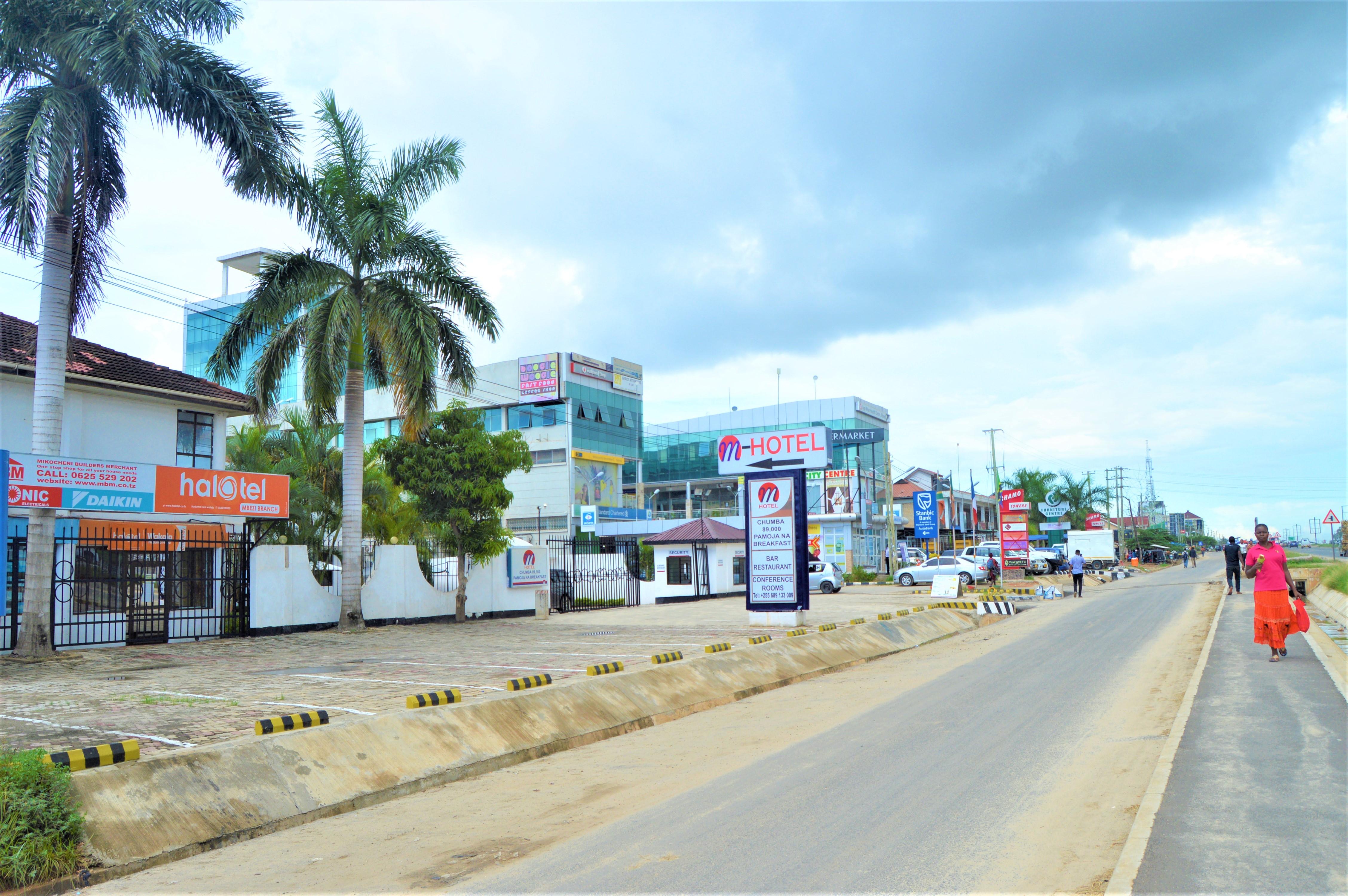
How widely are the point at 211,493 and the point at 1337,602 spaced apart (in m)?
25.3

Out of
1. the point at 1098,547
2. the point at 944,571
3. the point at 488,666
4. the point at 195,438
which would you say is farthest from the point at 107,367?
the point at 1098,547

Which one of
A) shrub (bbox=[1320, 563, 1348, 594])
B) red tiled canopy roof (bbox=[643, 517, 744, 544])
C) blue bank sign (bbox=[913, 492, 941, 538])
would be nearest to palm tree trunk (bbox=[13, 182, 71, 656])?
red tiled canopy roof (bbox=[643, 517, 744, 544])

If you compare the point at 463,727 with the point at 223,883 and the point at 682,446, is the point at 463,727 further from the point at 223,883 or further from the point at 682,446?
the point at 682,446

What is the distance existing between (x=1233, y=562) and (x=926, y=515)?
23.9m

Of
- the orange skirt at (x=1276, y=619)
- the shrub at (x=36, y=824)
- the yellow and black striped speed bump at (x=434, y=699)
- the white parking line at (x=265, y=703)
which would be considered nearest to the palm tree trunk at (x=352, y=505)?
the white parking line at (x=265, y=703)

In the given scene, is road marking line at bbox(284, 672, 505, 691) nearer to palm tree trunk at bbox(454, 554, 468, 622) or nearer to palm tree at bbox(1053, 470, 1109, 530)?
palm tree trunk at bbox(454, 554, 468, 622)

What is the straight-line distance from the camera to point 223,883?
553cm

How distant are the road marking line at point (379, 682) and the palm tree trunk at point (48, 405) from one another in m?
5.62

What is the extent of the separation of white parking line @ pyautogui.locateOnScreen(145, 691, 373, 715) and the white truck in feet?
192

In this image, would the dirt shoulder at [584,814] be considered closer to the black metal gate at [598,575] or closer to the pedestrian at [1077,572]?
the black metal gate at [598,575]

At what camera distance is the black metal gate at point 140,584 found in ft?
58.8

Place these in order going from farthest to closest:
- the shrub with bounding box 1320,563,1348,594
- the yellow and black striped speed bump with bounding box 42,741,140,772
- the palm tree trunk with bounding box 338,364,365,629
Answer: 1. the palm tree trunk with bounding box 338,364,365,629
2. the shrub with bounding box 1320,563,1348,594
3. the yellow and black striped speed bump with bounding box 42,741,140,772

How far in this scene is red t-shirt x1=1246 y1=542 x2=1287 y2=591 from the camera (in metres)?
12.0

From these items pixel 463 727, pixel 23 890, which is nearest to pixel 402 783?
pixel 463 727
